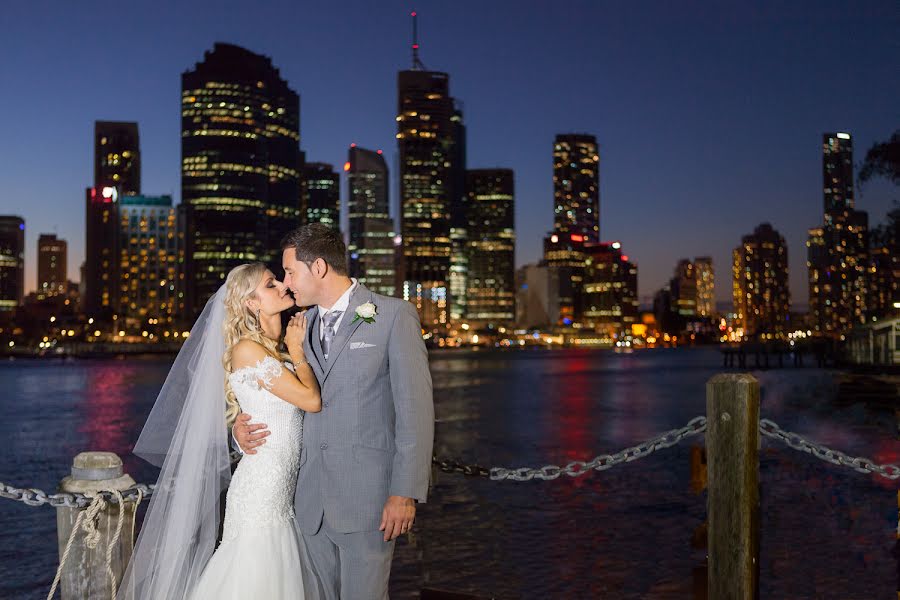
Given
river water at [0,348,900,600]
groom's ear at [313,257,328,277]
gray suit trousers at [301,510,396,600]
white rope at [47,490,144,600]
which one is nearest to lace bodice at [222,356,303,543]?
gray suit trousers at [301,510,396,600]

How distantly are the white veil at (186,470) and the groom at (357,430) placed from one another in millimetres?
666

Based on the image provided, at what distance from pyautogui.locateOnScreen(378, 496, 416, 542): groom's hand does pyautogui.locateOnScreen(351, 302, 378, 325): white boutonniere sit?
980 mm

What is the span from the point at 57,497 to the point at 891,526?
13.3 metres

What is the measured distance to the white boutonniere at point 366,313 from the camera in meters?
4.86

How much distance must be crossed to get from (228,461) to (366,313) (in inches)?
58.2

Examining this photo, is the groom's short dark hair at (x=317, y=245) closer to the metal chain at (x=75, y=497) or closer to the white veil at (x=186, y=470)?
the white veil at (x=186, y=470)

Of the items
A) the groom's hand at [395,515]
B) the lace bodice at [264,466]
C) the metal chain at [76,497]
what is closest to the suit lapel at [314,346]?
the lace bodice at [264,466]

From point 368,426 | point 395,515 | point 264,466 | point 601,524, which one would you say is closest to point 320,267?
point 368,426

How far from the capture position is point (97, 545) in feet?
19.0

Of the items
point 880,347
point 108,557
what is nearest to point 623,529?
point 108,557

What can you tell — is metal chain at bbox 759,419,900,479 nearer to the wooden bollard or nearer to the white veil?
the white veil

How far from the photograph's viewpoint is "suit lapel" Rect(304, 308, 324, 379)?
509 cm

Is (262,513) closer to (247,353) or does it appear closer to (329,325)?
(247,353)

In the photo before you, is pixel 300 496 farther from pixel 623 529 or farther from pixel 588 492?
pixel 588 492
